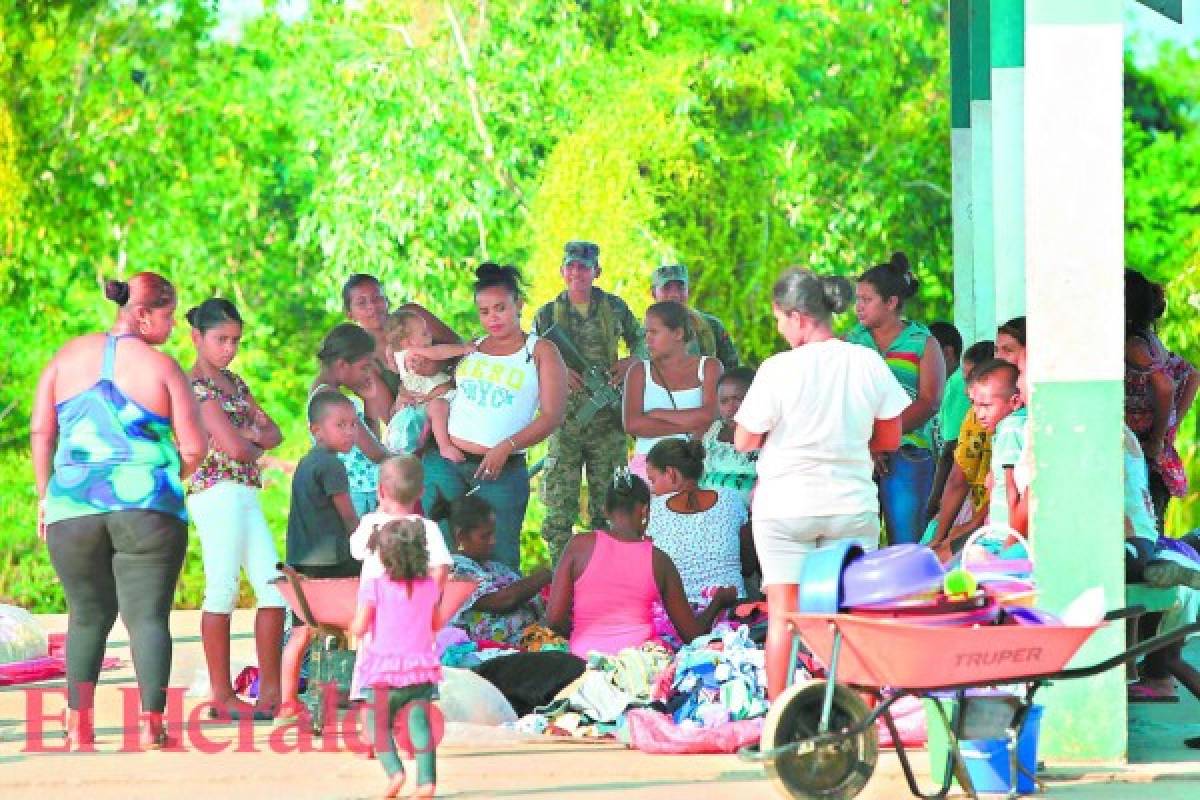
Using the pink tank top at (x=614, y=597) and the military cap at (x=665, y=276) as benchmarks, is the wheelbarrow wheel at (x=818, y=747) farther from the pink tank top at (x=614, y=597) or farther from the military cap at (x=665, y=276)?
the military cap at (x=665, y=276)

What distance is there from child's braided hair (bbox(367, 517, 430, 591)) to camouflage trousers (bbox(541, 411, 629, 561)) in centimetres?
420

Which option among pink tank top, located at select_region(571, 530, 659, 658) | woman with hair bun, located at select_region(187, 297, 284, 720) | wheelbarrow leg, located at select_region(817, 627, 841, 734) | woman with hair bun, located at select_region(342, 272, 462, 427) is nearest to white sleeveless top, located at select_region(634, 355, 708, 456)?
woman with hair bun, located at select_region(342, 272, 462, 427)

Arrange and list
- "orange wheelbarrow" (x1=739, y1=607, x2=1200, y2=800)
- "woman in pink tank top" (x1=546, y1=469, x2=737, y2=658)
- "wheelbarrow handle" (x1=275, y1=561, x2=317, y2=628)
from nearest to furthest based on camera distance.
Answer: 1. "orange wheelbarrow" (x1=739, y1=607, x2=1200, y2=800)
2. "wheelbarrow handle" (x1=275, y1=561, x2=317, y2=628)
3. "woman in pink tank top" (x1=546, y1=469, x2=737, y2=658)

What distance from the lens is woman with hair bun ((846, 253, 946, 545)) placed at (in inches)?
429

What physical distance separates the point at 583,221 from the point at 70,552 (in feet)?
47.7

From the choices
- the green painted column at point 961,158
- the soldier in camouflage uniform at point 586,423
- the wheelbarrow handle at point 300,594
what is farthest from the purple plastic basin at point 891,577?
the green painted column at point 961,158

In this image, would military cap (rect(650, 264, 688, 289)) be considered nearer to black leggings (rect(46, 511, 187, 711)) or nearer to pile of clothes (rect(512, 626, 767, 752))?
pile of clothes (rect(512, 626, 767, 752))

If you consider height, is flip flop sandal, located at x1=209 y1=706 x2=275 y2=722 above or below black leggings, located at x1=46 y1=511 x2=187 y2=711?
below

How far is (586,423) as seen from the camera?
11.9 m

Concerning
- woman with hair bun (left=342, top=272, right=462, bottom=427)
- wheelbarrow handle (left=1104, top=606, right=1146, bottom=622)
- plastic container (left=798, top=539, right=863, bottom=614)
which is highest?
woman with hair bun (left=342, top=272, right=462, bottom=427)

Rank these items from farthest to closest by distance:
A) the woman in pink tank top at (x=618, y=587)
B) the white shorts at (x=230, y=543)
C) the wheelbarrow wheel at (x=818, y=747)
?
1. the woman in pink tank top at (x=618, y=587)
2. the white shorts at (x=230, y=543)
3. the wheelbarrow wheel at (x=818, y=747)

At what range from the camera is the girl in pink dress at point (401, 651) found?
297 inches

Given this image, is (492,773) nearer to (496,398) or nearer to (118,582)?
(118,582)

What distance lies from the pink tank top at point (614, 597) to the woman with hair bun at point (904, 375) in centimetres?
166
